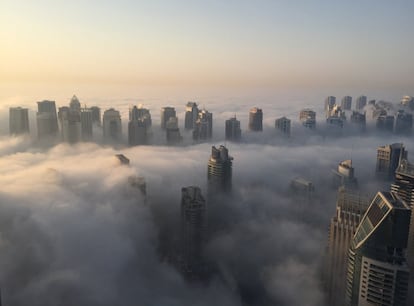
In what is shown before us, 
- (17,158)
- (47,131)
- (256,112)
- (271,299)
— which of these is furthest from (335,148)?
(17,158)

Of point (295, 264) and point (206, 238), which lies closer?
point (295, 264)

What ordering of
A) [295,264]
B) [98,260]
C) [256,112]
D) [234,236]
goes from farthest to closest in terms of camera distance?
[256,112] < [234,236] < [295,264] < [98,260]

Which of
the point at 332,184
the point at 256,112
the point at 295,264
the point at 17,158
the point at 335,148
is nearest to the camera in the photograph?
the point at 295,264

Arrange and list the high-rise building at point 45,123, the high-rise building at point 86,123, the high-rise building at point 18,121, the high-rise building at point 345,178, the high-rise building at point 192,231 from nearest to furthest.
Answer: the high-rise building at point 192,231
the high-rise building at point 18,121
the high-rise building at point 345,178
the high-rise building at point 45,123
the high-rise building at point 86,123

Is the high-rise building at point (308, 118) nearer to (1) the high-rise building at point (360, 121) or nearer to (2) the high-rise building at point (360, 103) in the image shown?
(1) the high-rise building at point (360, 121)

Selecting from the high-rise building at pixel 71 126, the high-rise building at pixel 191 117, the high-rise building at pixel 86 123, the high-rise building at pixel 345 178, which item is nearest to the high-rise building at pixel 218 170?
the high-rise building at pixel 345 178

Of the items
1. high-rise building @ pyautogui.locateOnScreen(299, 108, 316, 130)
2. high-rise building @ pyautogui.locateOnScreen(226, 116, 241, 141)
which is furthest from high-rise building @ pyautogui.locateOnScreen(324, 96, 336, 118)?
high-rise building @ pyautogui.locateOnScreen(226, 116, 241, 141)

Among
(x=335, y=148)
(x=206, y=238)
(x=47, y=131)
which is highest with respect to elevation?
(x=47, y=131)

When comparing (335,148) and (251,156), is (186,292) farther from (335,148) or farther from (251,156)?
(335,148)

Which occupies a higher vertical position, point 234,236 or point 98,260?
point 98,260
